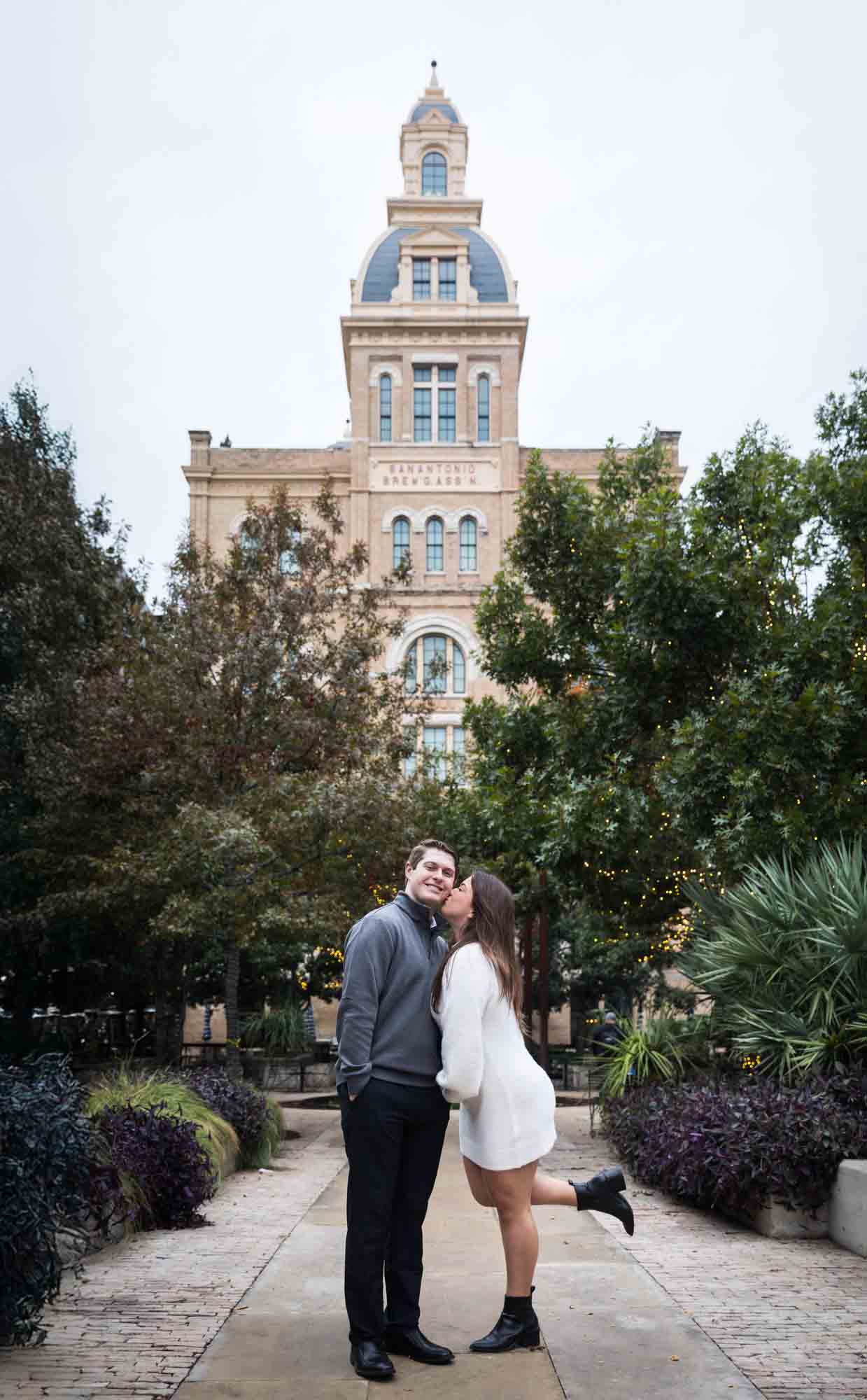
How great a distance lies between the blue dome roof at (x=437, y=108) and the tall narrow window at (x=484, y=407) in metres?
11.4

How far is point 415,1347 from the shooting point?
16.1 feet

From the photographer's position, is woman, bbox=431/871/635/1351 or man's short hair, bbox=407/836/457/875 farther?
man's short hair, bbox=407/836/457/875

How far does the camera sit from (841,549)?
14516mm

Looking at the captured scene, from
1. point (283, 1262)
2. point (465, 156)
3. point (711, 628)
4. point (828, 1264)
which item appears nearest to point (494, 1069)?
point (283, 1262)

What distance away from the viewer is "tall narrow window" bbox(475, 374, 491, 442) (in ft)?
156

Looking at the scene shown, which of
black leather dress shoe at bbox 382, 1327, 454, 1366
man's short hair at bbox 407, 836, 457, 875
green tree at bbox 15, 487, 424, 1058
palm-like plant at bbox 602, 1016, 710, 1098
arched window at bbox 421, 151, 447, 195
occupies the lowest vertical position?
black leather dress shoe at bbox 382, 1327, 454, 1366

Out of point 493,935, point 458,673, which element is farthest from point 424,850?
point 458,673

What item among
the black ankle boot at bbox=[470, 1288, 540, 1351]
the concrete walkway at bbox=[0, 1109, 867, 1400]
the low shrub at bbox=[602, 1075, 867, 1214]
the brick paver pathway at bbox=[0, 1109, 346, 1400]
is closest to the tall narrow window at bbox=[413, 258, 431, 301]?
the low shrub at bbox=[602, 1075, 867, 1214]

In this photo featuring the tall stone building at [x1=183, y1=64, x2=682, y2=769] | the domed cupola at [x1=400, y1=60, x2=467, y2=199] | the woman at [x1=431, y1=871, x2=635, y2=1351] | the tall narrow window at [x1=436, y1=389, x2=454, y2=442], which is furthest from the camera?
the domed cupola at [x1=400, y1=60, x2=467, y2=199]

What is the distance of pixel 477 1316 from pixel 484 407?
4417 centimetres

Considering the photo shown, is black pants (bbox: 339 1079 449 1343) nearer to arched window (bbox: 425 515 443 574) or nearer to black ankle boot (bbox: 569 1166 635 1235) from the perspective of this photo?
black ankle boot (bbox: 569 1166 635 1235)

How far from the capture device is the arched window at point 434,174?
166ft

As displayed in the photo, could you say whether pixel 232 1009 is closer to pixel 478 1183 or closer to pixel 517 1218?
pixel 478 1183

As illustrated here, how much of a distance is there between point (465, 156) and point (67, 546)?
128ft
